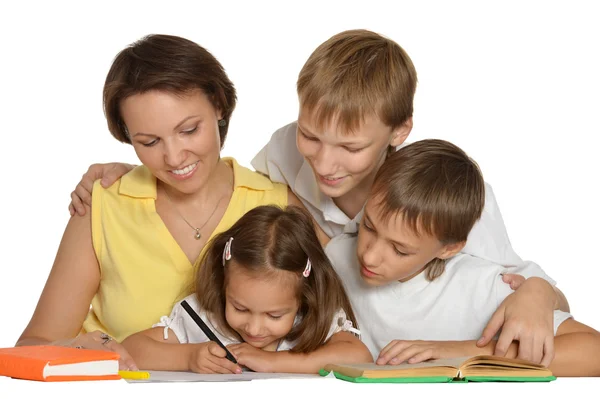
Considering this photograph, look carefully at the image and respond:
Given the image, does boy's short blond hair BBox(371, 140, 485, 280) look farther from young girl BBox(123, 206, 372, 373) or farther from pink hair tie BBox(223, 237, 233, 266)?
pink hair tie BBox(223, 237, 233, 266)

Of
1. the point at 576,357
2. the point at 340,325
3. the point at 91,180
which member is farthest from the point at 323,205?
the point at 576,357

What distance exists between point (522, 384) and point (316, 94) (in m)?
1.14

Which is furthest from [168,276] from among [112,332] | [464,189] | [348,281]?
[464,189]

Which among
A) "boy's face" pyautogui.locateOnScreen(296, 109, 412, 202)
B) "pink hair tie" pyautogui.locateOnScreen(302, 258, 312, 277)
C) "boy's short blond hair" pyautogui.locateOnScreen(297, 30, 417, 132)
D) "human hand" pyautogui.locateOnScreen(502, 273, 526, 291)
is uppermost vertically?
"boy's short blond hair" pyautogui.locateOnScreen(297, 30, 417, 132)

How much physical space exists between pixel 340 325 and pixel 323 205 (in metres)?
0.49

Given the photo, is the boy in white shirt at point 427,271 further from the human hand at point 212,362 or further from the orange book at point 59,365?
the orange book at point 59,365

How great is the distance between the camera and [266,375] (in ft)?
9.27

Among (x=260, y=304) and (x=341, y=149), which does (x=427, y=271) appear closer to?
(x=341, y=149)

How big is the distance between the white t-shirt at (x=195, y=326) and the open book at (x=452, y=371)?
40cm

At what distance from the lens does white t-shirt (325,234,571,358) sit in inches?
128

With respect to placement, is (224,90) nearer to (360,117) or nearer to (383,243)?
(360,117)

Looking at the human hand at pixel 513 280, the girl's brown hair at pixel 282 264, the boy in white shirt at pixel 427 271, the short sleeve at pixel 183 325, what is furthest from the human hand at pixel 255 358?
the human hand at pixel 513 280

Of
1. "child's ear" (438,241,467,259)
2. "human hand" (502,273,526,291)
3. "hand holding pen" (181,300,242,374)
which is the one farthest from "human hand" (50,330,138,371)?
"human hand" (502,273,526,291)

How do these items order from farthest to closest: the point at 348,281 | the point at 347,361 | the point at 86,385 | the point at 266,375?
1. the point at 348,281
2. the point at 347,361
3. the point at 266,375
4. the point at 86,385
